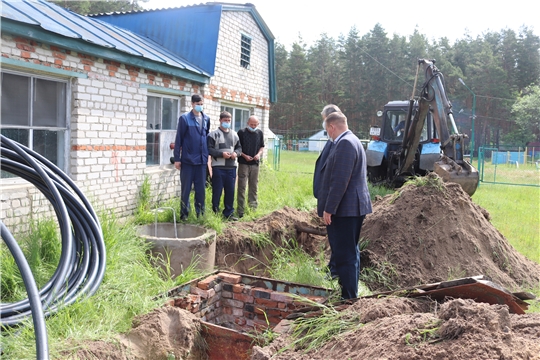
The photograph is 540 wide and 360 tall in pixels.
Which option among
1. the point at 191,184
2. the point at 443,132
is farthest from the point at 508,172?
the point at 191,184

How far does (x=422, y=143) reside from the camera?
35.2ft

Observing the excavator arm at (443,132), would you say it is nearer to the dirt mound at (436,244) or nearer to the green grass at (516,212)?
the dirt mound at (436,244)

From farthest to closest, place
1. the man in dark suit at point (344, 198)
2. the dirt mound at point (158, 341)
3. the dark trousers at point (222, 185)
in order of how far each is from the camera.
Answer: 1. the dark trousers at point (222, 185)
2. the man in dark suit at point (344, 198)
3. the dirt mound at point (158, 341)

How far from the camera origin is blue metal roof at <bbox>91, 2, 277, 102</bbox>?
10211 mm

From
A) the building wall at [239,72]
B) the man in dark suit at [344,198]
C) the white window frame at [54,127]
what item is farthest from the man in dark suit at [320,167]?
the building wall at [239,72]

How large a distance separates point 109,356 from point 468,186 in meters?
6.35

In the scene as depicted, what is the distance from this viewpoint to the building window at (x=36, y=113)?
17.9 feet

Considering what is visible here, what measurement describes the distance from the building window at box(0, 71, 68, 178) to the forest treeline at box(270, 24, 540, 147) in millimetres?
35344

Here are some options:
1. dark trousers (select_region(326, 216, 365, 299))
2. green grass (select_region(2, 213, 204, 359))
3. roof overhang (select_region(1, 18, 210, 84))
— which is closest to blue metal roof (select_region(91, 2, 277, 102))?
roof overhang (select_region(1, 18, 210, 84))

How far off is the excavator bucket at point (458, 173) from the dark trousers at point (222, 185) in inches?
137

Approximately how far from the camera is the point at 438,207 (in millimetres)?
6457

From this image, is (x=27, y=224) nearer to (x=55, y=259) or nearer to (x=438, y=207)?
(x=55, y=259)

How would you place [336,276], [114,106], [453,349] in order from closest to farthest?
[453,349]
[336,276]
[114,106]

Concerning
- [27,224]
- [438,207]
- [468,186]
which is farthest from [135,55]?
[468,186]
